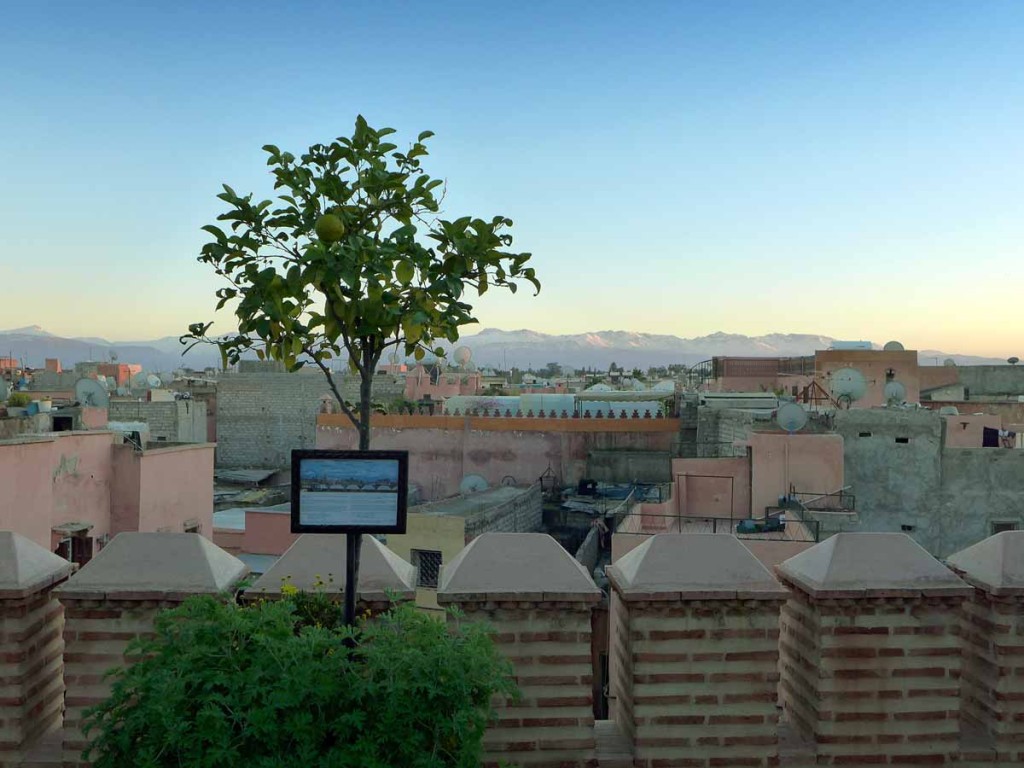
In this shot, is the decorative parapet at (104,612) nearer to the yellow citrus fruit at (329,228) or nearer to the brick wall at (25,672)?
the brick wall at (25,672)

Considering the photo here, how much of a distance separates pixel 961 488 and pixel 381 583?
1752 cm

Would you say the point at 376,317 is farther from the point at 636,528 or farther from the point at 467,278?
the point at 636,528

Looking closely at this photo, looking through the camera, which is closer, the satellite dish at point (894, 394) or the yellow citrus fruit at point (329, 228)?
the yellow citrus fruit at point (329, 228)

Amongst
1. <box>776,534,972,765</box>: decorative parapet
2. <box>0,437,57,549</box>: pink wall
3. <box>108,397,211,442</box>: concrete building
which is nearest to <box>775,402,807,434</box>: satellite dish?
<box>0,437,57,549</box>: pink wall

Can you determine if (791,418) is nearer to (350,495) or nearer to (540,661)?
(540,661)

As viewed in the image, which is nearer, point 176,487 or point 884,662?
point 884,662

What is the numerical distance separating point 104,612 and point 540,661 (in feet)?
5.84

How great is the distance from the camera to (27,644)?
12.2 ft

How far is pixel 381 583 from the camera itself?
3914mm

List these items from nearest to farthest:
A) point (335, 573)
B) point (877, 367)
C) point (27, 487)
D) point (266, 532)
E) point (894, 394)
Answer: point (335, 573) < point (27, 487) < point (266, 532) < point (894, 394) < point (877, 367)

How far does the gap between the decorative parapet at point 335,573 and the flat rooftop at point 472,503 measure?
12546mm

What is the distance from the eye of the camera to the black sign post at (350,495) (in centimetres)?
358

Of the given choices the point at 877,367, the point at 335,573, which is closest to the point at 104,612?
the point at 335,573

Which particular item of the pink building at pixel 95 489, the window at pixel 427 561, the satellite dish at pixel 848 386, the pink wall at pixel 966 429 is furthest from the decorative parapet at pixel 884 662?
the pink wall at pixel 966 429
